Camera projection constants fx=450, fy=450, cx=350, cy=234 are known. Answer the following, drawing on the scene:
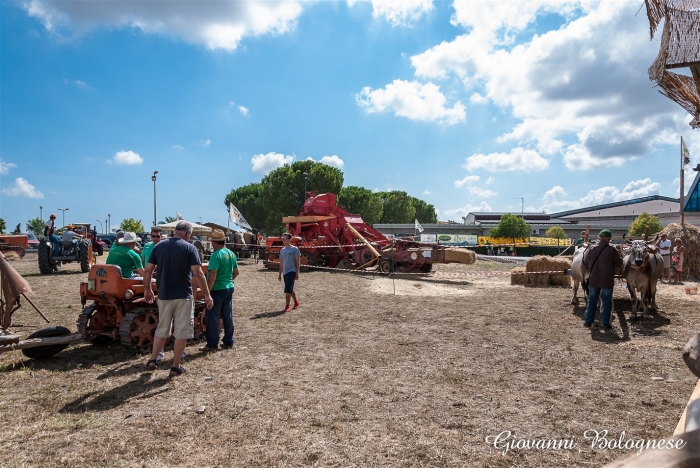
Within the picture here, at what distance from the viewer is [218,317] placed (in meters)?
6.48

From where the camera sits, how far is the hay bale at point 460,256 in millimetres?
15852

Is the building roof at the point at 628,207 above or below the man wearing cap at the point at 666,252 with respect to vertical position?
above

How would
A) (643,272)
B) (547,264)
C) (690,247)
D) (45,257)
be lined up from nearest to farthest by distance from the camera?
(643,272) < (547,264) < (45,257) < (690,247)

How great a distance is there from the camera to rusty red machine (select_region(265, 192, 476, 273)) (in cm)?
1700

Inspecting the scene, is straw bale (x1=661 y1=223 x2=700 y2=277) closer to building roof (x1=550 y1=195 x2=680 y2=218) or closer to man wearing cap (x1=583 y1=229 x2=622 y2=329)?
man wearing cap (x1=583 y1=229 x2=622 y2=329)

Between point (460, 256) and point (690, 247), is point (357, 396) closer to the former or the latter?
point (460, 256)

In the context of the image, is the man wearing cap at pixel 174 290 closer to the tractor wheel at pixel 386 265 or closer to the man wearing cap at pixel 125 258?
the man wearing cap at pixel 125 258

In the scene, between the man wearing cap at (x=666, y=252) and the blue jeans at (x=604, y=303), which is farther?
the man wearing cap at (x=666, y=252)

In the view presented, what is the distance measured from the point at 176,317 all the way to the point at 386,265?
1228 cm

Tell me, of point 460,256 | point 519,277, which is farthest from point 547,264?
point 460,256

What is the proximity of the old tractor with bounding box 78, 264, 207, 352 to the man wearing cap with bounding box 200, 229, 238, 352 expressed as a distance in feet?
2.49

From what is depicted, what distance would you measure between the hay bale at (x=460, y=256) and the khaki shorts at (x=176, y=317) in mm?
11968

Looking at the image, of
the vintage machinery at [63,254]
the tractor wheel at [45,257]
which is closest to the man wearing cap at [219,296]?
the vintage machinery at [63,254]

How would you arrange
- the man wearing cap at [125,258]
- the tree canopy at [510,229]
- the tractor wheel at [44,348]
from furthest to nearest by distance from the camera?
the tree canopy at [510,229], the man wearing cap at [125,258], the tractor wheel at [44,348]
